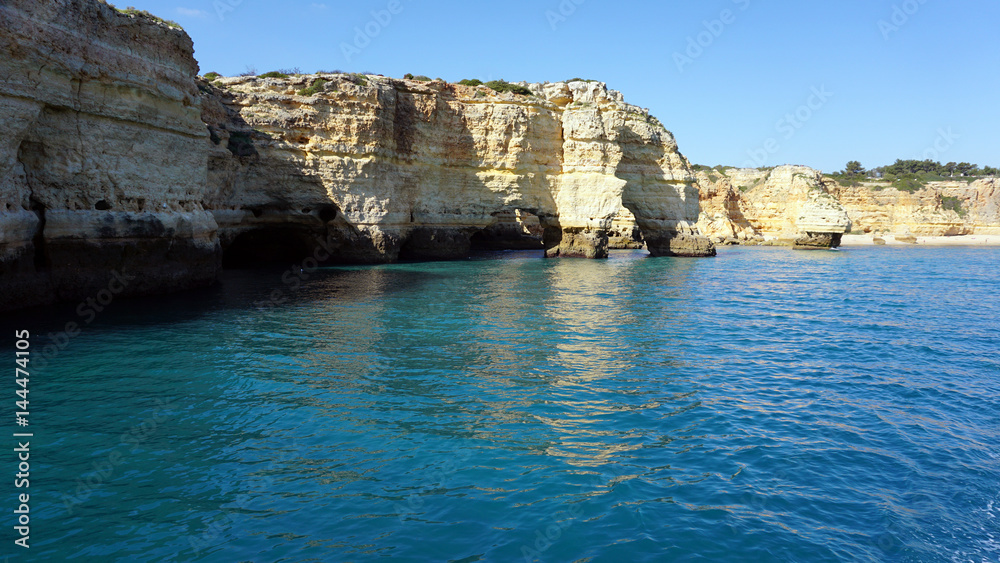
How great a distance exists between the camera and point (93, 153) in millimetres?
16750

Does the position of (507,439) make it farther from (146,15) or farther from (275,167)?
(275,167)

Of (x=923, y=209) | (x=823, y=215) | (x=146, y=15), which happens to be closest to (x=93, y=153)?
(x=146, y=15)

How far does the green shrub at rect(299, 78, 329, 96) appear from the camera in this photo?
29469mm

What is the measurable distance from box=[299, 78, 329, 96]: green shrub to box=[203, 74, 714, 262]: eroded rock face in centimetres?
13

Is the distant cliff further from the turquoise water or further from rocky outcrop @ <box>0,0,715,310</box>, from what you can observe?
the turquoise water

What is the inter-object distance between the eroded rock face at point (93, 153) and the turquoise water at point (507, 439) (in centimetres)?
177

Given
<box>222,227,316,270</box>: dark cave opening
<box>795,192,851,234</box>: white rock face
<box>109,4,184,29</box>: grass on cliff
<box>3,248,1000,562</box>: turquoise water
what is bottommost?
<box>3,248,1000,562</box>: turquoise water

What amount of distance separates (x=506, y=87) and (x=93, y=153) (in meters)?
26.7

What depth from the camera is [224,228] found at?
26.6m

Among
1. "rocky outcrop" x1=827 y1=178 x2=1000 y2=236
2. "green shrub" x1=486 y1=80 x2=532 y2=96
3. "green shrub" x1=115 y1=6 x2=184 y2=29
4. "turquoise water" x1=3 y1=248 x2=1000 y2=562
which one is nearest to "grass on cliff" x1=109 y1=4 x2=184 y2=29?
"green shrub" x1=115 y1=6 x2=184 y2=29

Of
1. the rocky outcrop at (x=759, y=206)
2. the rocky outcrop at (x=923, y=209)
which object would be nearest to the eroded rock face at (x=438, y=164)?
the rocky outcrop at (x=759, y=206)

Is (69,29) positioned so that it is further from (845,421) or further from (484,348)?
(845,421)

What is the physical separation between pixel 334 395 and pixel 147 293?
12.6 meters

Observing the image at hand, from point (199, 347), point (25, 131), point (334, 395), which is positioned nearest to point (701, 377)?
point (334, 395)
